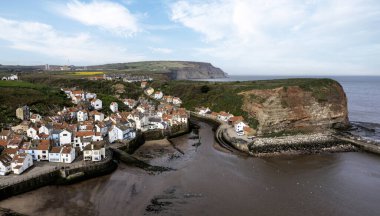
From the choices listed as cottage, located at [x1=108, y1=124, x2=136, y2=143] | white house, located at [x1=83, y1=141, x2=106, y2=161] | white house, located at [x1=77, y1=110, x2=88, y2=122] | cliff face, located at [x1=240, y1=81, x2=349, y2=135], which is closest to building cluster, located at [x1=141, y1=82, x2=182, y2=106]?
cliff face, located at [x1=240, y1=81, x2=349, y2=135]

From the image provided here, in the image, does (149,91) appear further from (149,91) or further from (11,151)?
(11,151)

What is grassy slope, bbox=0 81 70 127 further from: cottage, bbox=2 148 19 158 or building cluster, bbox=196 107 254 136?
building cluster, bbox=196 107 254 136

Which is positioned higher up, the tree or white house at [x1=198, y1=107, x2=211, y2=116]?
A: the tree

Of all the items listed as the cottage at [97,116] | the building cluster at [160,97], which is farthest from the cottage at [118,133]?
the building cluster at [160,97]

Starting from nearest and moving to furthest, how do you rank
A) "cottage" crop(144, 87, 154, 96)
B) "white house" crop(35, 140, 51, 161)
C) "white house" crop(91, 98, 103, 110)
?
"white house" crop(35, 140, 51, 161) → "white house" crop(91, 98, 103, 110) → "cottage" crop(144, 87, 154, 96)

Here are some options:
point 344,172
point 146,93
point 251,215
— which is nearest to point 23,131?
point 251,215

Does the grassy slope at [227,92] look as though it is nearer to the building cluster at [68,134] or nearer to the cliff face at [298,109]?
the cliff face at [298,109]

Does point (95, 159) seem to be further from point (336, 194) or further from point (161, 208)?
point (336, 194)

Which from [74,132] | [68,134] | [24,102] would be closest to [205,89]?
[24,102]
